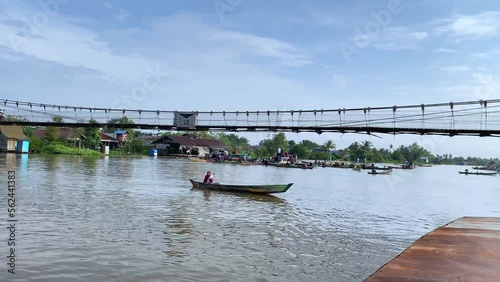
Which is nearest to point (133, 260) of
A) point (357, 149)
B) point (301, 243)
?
point (301, 243)

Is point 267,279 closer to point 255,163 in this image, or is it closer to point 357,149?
point 255,163

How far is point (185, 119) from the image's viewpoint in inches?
881

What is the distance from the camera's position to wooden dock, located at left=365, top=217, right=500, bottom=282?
5664mm

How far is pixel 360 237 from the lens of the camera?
1352 cm

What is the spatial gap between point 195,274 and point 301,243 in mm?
4238

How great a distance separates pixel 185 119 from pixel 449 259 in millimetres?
17067

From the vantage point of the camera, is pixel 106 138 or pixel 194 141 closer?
pixel 106 138

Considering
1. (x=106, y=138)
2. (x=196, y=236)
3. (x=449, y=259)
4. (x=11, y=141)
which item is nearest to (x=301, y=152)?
(x=106, y=138)

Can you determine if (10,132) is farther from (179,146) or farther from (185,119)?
(185,119)

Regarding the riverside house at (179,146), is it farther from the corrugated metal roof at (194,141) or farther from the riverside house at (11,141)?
the riverside house at (11,141)

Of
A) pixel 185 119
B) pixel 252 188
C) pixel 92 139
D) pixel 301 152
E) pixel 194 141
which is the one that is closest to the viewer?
pixel 185 119

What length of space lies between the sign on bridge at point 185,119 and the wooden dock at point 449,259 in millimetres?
14329

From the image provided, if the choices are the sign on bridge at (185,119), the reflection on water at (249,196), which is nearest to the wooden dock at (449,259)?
the reflection on water at (249,196)

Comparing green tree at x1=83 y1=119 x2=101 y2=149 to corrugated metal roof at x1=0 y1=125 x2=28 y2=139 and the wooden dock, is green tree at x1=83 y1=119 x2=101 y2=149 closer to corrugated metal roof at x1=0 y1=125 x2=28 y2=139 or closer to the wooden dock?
corrugated metal roof at x1=0 y1=125 x2=28 y2=139
